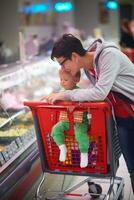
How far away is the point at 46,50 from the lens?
7242 millimetres

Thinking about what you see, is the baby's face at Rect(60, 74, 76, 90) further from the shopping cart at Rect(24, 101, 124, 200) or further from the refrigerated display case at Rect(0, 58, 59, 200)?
the refrigerated display case at Rect(0, 58, 59, 200)

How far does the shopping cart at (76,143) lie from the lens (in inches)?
114

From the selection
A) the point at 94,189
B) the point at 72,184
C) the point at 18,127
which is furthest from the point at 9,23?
the point at 94,189

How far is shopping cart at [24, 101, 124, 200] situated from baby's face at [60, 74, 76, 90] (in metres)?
0.35

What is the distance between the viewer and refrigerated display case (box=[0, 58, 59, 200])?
11.3 feet

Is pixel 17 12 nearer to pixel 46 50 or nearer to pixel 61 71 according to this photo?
pixel 46 50

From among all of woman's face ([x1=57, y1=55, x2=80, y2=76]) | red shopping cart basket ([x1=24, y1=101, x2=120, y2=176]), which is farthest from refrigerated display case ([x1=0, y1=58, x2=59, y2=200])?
woman's face ([x1=57, y1=55, x2=80, y2=76])

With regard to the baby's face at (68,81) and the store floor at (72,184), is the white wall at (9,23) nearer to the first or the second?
the store floor at (72,184)

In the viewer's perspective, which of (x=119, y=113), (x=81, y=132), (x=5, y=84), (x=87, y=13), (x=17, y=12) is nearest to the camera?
(x=81, y=132)

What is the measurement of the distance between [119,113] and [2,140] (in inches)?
51.6

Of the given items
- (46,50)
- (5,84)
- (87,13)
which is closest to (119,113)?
(5,84)

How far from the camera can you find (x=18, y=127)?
4.31 m

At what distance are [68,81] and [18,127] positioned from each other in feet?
4.20

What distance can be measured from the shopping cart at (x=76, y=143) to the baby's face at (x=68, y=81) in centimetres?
35
